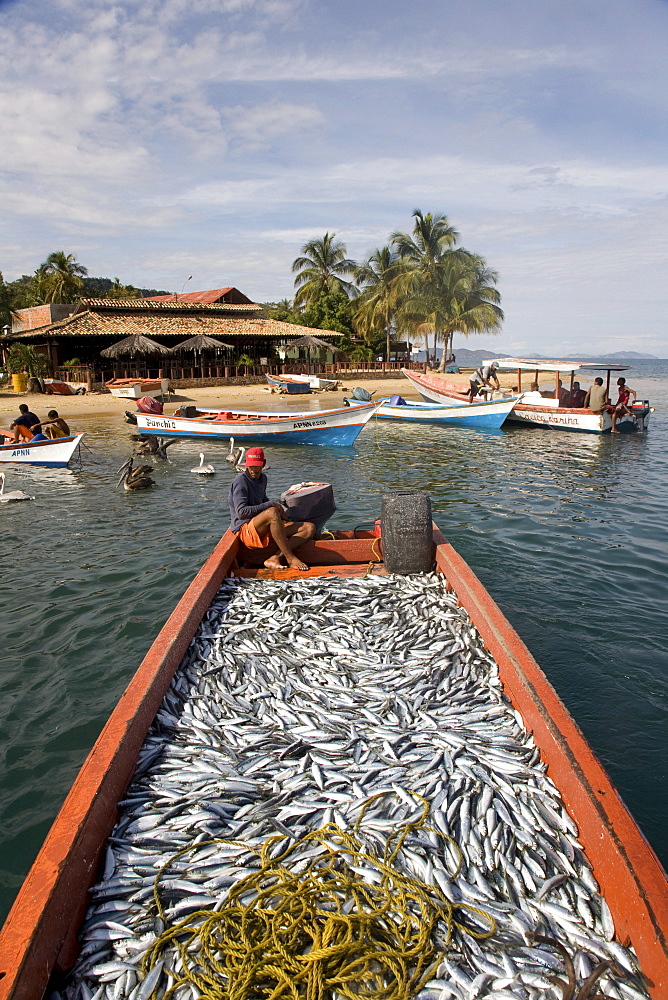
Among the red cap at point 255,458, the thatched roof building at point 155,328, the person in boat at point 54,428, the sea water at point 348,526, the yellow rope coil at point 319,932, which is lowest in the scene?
the sea water at point 348,526

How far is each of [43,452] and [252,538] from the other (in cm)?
1187

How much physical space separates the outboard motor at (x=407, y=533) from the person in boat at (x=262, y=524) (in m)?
1.07

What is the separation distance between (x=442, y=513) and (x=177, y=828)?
423 inches

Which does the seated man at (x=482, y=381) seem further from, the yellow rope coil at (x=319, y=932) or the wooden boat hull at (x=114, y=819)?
the yellow rope coil at (x=319, y=932)

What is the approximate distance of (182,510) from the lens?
13.8 m

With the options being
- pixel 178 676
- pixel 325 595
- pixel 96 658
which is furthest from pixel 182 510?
pixel 178 676

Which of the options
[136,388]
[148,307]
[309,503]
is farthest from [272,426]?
[148,307]

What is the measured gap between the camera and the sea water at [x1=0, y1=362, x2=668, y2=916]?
543 cm

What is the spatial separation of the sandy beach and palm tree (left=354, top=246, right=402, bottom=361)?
10.4m

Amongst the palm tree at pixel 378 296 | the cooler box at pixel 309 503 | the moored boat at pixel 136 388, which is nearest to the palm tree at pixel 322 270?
the palm tree at pixel 378 296

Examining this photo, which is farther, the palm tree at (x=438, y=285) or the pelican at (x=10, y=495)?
the palm tree at (x=438, y=285)

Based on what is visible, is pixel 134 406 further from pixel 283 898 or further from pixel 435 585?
pixel 283 898

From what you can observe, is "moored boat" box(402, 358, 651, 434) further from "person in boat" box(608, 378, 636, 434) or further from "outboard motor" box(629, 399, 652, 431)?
"person in boat" box(608, 378, 636, 434)

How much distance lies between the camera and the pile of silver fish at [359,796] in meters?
2.79
